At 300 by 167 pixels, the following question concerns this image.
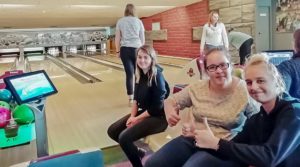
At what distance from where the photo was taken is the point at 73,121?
10.4 ft

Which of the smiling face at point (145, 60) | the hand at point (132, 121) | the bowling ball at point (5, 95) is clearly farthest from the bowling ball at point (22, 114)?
the smiling face at point (145, 60)

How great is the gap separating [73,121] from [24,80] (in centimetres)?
140

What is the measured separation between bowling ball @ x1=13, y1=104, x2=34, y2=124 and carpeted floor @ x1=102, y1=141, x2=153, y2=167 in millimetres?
633

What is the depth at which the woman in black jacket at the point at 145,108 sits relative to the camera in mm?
1862

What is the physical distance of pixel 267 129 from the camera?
1.03m

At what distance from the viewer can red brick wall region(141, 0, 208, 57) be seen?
9.59 metres

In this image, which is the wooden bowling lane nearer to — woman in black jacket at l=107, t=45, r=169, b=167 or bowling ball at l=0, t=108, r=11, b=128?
bowling ball at l=0, t=108, r=11, b=128

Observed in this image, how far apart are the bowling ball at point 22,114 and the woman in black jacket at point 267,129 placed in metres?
1.09

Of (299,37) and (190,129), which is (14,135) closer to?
(190,129)

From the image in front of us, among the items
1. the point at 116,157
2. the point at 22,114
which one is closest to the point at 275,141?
the point at 22,114

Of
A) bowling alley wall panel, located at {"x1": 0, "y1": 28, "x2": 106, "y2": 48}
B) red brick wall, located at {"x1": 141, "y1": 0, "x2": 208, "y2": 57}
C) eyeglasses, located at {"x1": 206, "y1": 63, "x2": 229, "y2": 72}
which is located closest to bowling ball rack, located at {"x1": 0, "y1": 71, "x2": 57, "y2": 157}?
eyeglasses, located at {"x1": 206, "y1": 63, "x2": 229, "y2": 72}

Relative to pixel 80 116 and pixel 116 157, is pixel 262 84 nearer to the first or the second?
pixel 116 157

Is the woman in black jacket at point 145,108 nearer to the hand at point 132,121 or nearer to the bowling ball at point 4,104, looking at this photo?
the hand at point 132,121

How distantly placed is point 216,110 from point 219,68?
0.18m
